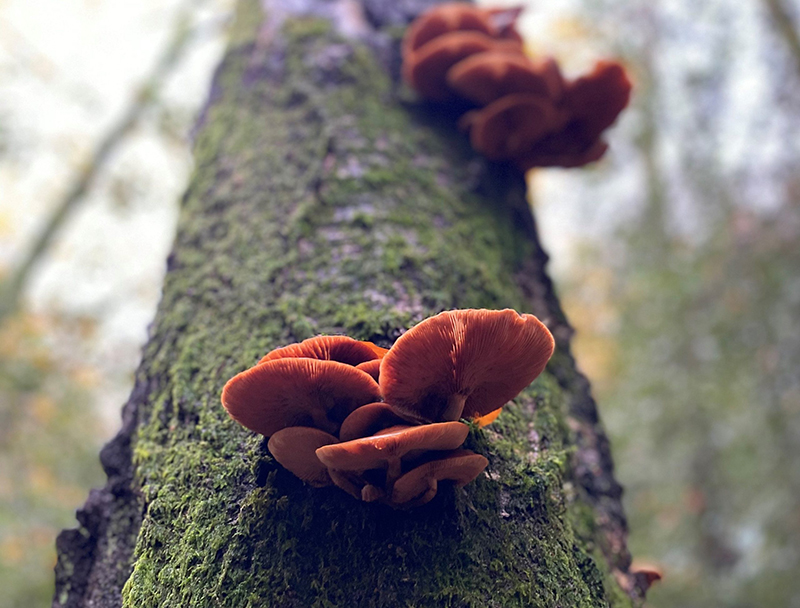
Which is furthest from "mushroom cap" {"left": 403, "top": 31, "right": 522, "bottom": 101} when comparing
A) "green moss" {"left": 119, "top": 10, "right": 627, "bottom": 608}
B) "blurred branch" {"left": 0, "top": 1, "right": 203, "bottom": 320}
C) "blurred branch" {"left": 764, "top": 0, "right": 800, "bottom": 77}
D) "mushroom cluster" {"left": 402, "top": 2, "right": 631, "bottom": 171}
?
"blurred branch" {"left": 0, "top": 1, "right": 203, "bottom": 320}

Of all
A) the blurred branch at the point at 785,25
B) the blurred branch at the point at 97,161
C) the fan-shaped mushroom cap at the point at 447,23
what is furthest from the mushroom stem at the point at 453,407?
the blurred branch at the point at 97,161

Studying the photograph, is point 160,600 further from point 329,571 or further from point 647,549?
point 647,549

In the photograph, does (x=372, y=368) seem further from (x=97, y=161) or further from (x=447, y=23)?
(x=97, y=161)

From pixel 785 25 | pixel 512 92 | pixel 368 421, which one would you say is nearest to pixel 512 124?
pixel 512 92

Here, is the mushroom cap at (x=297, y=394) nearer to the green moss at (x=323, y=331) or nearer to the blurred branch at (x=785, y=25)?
the green moss at (x=323, y=331)

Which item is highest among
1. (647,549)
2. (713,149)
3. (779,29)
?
(779,29)

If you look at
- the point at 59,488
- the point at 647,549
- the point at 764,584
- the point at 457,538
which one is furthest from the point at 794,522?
the point at 59,488
